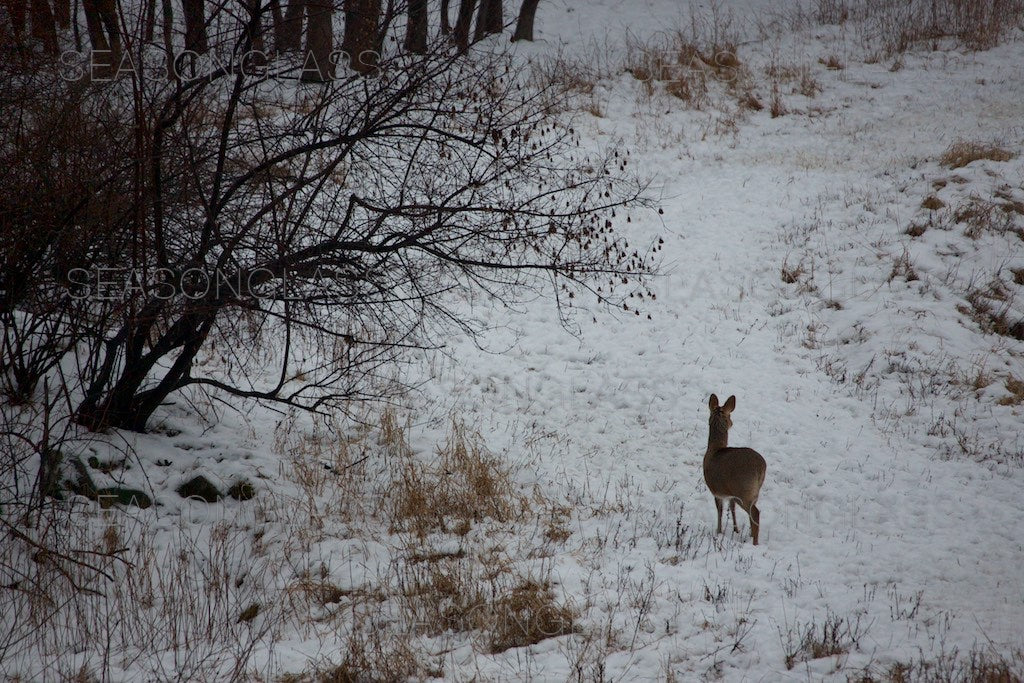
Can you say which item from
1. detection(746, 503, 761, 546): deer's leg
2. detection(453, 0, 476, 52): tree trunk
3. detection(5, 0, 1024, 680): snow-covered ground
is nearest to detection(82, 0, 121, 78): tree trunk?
detection(453, 0, 476, 52): tree trunk

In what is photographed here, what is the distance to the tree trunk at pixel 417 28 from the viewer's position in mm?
5844

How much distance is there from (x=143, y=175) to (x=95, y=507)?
2.40 metres

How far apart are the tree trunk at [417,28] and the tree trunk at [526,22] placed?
11036 mm

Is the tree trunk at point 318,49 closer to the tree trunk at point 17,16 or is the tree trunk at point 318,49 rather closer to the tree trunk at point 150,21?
the tree trunk at point 150,21

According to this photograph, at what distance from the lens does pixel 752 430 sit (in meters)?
7.60

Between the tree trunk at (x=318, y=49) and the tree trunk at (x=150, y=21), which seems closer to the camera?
the tree trunk at (x=150, y=21)

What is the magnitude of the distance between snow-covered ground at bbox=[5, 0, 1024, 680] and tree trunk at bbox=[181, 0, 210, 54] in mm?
3144

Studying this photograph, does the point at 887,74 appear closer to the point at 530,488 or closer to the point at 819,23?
the point at 819,23

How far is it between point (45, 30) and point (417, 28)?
10.1 feet

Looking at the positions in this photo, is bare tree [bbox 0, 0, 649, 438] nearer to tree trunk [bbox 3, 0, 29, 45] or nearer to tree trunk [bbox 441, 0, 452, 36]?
tree trunk [bbox 441, 0, 452, 36]

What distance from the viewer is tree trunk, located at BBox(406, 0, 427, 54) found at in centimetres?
584

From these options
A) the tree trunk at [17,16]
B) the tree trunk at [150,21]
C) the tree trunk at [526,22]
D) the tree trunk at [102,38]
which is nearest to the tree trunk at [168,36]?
the tree trunk at [150,21]

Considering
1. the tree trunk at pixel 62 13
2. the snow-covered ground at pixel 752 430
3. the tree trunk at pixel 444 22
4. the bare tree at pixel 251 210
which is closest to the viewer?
the snow-covered ground at pixel 752 430

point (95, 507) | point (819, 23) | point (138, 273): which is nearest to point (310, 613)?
point (95, 507)
